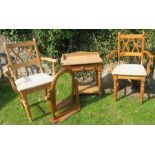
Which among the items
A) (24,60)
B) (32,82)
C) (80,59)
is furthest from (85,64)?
(24,60)

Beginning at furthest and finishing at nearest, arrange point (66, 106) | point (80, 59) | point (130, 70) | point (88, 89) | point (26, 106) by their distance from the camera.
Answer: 1. point (88, 89)
2. point (80, 59)
3. point (66, 106)
4. point (130, 70)
5. point (26, 106)

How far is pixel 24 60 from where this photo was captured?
745 centimetres

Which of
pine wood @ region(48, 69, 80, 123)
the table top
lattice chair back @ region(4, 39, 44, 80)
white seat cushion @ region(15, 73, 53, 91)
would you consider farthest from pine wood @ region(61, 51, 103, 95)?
lattice chair back @ region(4, 39, 44, 80)

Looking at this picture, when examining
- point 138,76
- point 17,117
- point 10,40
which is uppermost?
point 10,40

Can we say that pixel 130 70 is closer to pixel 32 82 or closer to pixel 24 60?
pixel 32 82

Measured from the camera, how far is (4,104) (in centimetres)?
609

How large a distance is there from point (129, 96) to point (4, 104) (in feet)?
9.46

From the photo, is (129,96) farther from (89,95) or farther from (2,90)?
(2,90)

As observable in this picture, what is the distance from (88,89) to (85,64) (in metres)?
0.84

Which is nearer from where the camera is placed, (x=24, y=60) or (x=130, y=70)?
(x=130, y=70)

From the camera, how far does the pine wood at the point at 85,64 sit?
5738mm

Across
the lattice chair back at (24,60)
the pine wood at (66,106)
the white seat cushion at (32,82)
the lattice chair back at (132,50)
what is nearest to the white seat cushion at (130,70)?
the lattice chair back at (132,50)

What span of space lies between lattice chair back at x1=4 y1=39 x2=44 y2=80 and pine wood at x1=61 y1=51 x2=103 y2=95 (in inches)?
25.4

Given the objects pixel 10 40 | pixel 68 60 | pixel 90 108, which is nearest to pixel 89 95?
pixel 90 108
